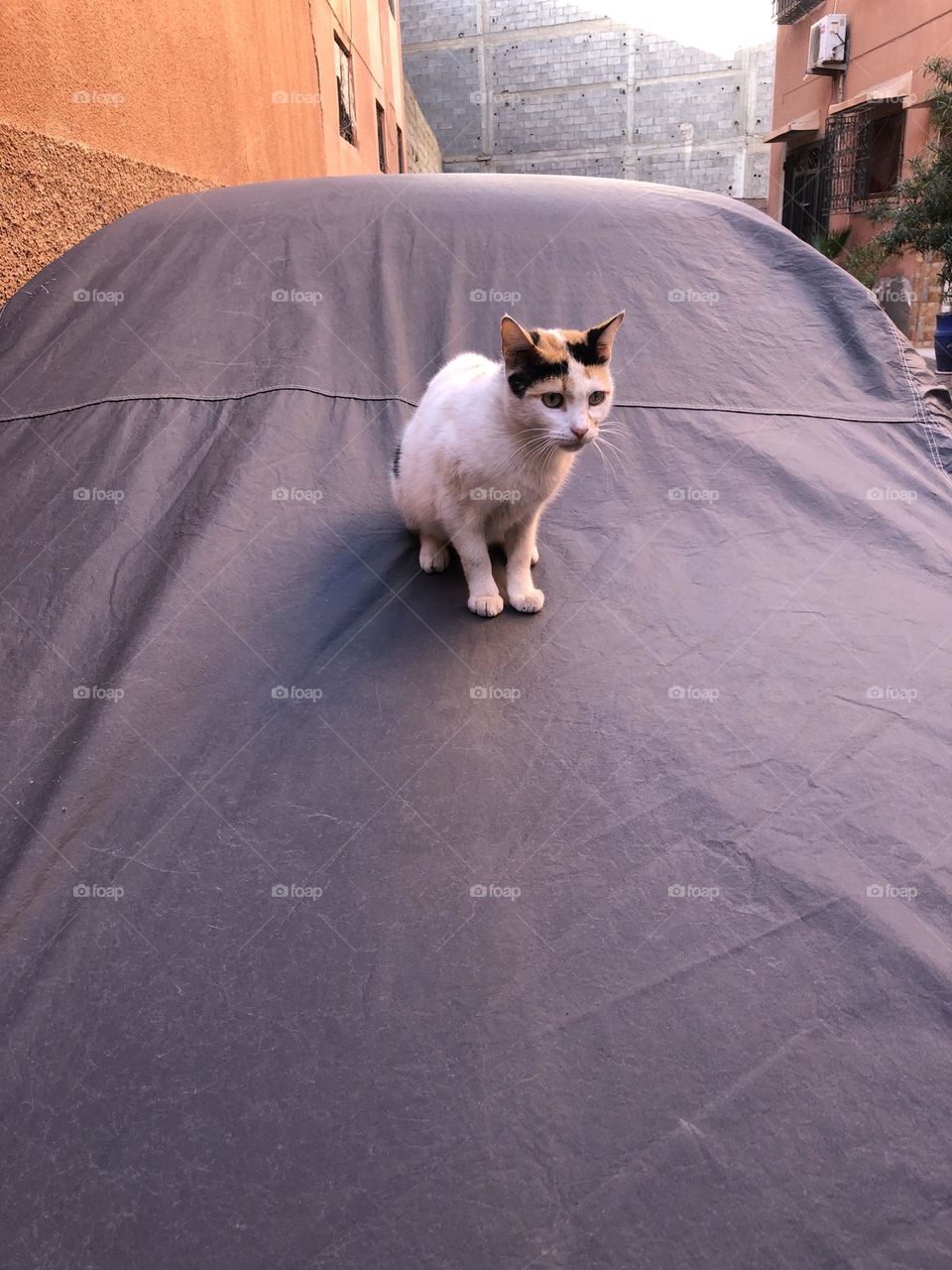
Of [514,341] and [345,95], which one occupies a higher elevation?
[345,95]

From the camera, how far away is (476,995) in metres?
1.13

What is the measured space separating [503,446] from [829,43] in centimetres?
1311

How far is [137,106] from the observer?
11.2ft

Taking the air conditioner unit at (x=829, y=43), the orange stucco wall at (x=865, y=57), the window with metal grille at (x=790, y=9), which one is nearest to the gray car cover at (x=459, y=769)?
the orange stucco wall at (x=865, y=57)

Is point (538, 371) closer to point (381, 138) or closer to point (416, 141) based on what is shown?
point (381, 138)

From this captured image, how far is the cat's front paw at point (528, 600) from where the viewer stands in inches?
71.7

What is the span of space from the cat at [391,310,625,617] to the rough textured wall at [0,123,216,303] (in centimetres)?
131

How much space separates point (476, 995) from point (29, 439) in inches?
68.4

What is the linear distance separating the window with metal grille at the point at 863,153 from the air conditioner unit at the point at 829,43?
701 millimetres

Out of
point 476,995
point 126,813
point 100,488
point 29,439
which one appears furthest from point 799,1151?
point 29,439

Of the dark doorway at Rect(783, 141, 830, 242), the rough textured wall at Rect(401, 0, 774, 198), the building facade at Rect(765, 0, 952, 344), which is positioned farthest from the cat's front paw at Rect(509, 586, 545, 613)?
the rough textured wall at Rect(401, 0, 774, 198)

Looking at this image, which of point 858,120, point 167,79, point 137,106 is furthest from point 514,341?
point 858,120

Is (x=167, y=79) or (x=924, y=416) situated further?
(x=167, y=79)

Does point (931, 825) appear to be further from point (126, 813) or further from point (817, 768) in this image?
point (126, 813)
